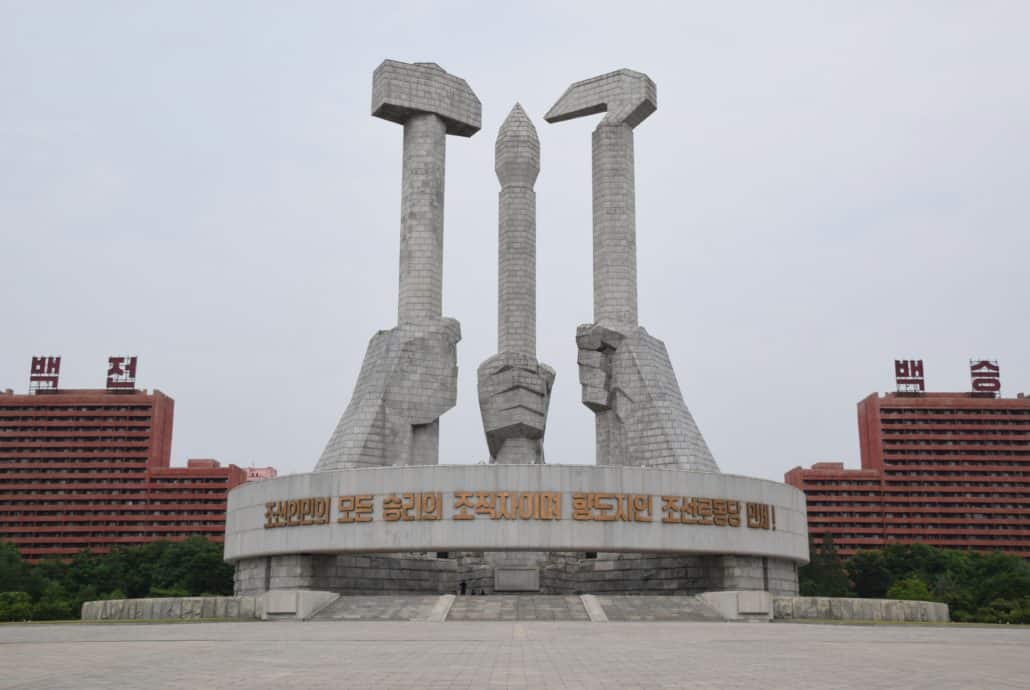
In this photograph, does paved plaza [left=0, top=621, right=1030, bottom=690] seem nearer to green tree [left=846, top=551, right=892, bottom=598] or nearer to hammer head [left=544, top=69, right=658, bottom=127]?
hammer head [left=544, top=69, right=658, bottom=127]

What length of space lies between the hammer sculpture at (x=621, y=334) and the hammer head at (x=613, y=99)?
49mm

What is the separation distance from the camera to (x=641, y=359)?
151 ft

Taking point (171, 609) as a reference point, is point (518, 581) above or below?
above

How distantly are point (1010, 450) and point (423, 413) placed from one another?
8493 centimetres

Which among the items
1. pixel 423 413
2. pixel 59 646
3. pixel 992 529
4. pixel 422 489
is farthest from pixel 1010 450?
pixel 59 646

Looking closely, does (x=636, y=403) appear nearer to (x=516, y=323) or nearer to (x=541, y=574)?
(x=516, y=323)

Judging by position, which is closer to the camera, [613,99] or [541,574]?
[541,574]

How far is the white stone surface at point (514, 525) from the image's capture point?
34500 mm

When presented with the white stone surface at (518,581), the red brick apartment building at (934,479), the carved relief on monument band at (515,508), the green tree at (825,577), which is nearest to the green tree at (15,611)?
the carved relief on monument band at (515,508)

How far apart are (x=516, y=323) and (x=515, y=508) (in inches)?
563

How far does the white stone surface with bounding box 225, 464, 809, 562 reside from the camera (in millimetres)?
34500

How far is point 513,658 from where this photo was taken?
1534 centimetres

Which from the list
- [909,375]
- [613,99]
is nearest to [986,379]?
[909,375]

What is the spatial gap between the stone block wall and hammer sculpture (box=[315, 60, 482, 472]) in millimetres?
4865
